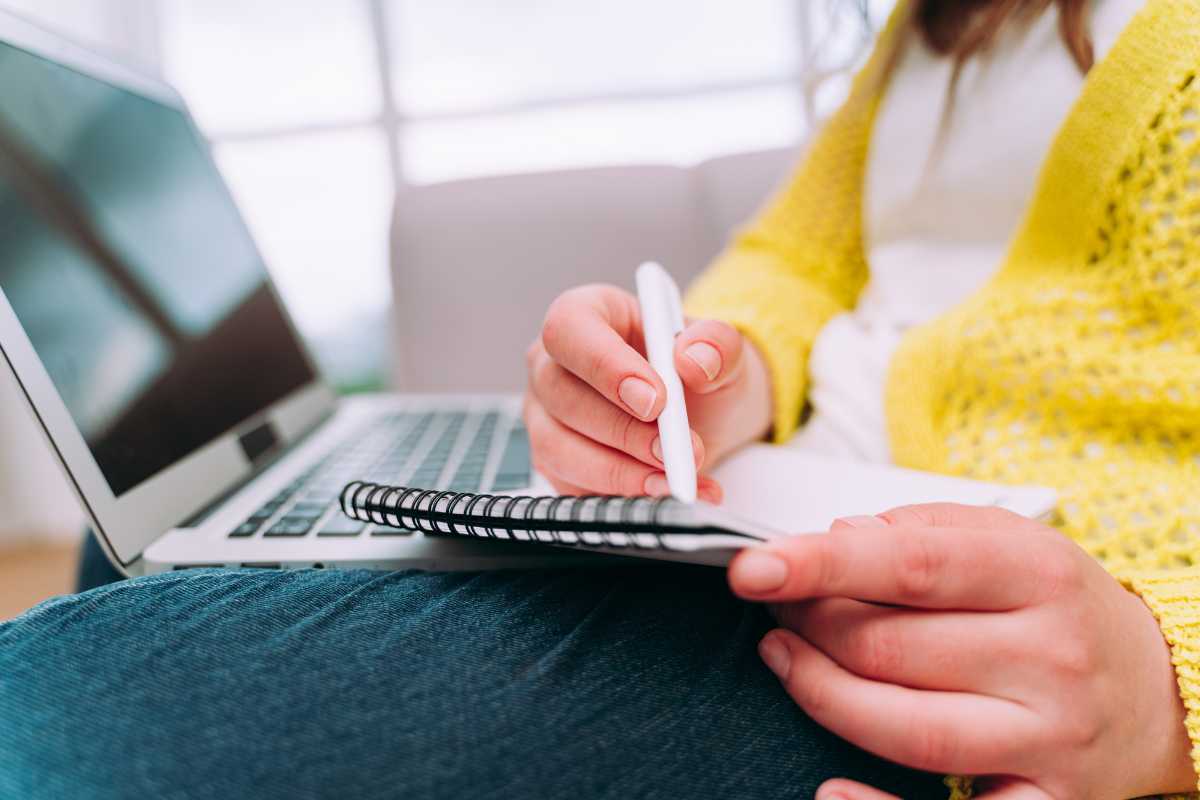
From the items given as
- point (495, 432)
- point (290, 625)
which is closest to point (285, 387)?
point (495, 432)

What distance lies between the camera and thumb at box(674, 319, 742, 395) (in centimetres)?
32

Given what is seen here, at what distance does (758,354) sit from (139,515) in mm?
396

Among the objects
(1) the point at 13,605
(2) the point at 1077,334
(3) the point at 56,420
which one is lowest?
(1) the point at 13,605

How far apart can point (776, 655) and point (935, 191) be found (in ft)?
1.25

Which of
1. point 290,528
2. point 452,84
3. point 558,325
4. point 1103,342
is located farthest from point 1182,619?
point 452,84

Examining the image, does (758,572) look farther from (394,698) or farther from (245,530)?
(245,530)

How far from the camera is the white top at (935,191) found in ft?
1.49

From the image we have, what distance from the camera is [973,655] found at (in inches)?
9.2

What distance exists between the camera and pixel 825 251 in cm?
64

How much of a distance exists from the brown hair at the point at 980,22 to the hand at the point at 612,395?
11.2 inches

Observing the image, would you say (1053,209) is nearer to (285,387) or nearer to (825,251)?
(825,251)

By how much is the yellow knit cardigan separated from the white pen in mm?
172

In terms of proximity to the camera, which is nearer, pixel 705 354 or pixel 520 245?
pixel 705 354

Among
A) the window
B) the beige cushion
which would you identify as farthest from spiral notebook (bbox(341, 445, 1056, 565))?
the window
